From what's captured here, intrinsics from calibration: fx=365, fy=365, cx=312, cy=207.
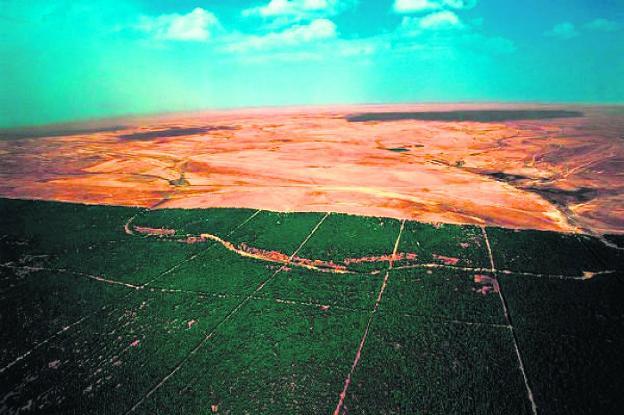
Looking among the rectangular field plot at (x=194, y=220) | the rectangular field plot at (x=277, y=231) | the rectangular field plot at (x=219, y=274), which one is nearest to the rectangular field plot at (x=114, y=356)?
the rectangular field plot at (x=219, y=274)

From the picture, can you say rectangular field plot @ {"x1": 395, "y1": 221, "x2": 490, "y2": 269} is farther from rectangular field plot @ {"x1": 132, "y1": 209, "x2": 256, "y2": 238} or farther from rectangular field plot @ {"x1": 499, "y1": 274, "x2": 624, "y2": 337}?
rectangular field plot @ {"x1": 132, "y1": 209, "x2": 256, "y2": 238}

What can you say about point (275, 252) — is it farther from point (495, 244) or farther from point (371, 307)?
point (495, 244)

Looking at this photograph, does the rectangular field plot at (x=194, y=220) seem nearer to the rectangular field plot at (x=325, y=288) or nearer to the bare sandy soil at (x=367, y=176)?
the bare sandy soil at (x=367, y=176)

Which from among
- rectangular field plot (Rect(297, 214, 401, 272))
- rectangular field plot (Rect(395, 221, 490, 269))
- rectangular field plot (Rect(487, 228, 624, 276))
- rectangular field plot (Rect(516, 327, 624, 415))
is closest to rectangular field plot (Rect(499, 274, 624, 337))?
rectangular field plot (Rect(516, 327, 624, 415))

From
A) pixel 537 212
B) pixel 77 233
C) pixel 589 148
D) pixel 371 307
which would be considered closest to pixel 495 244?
pixel 537 212

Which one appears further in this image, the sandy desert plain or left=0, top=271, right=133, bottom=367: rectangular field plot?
left=0, top=271, right=133, bottom=367: rectangular field plot

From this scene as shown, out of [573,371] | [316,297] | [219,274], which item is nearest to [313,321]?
[316,297]
